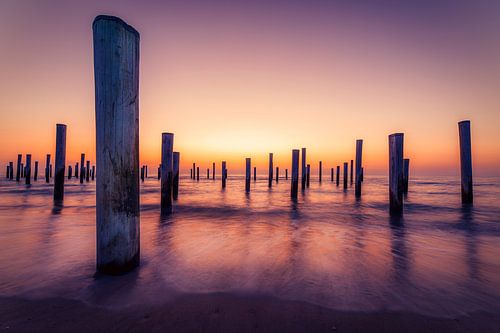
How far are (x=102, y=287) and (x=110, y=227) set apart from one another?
1.54 ft

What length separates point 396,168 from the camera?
6.30 m

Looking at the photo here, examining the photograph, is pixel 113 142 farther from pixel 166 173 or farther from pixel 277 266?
pixel 166 173

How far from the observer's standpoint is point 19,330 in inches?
55.6

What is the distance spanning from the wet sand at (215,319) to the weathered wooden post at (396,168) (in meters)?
5.14

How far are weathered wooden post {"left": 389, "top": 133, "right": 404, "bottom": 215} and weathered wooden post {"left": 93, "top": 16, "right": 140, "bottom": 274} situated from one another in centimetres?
615

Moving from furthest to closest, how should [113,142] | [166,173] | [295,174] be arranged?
[295,174], [166,173], [113,142]

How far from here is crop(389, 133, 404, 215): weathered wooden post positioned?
618 centimetres

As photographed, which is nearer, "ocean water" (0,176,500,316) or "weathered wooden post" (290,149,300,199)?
"ocean water" (0,176,500,316)

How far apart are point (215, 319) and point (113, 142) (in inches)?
63.8

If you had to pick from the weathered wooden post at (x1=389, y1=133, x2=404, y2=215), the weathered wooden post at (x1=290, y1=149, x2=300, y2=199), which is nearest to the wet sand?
the weathered wooden post at (x1=389, y1=133, x2=404, y2=215)

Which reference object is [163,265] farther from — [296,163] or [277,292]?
[296,163]

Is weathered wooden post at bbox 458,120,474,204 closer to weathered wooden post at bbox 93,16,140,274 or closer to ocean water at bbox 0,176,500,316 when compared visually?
ocean water at bbox 0,176,500,316

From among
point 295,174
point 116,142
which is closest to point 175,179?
point 295,174

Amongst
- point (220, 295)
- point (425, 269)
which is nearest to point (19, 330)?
point (220, 295)
